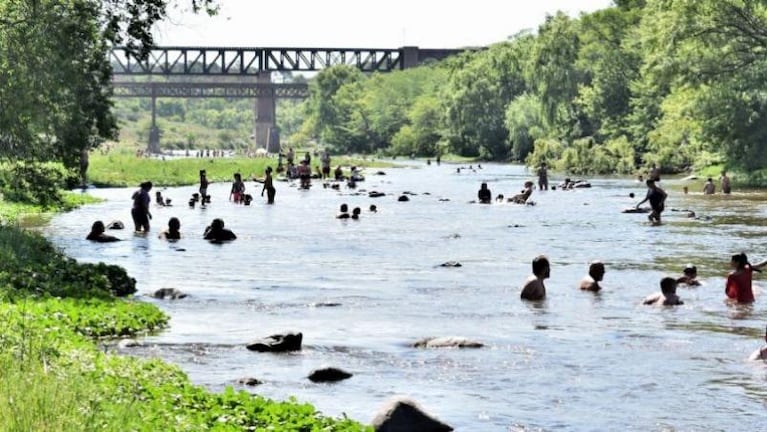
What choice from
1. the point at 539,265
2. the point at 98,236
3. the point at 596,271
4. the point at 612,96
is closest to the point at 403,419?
the point at 539,265

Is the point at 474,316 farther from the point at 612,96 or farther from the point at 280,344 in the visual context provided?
the point at 612,96

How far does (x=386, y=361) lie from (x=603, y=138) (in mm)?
101674

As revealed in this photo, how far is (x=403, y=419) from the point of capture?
15.5 m

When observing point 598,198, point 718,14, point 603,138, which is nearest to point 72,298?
point 598,198

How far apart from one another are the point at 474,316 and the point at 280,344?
570 centimetres

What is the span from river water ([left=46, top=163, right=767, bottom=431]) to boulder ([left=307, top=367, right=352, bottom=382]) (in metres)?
0.29

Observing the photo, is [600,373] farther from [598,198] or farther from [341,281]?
[598,198]

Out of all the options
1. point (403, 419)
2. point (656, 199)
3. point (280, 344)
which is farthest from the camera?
point (656, 199)

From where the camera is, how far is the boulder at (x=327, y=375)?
62.4ft

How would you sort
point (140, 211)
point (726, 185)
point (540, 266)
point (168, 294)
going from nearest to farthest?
point (168, 294) < point (540, 266) < point (140, 211) < point (726, 185)

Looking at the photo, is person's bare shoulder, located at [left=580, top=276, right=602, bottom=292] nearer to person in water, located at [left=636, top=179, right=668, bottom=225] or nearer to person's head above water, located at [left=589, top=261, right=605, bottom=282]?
person's head above water, located at [left=589, top=261, right=605, bottom=282]

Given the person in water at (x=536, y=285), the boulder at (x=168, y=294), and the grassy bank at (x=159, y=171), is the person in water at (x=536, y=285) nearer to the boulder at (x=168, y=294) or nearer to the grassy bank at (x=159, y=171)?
the boulder at (x=168, y=294)

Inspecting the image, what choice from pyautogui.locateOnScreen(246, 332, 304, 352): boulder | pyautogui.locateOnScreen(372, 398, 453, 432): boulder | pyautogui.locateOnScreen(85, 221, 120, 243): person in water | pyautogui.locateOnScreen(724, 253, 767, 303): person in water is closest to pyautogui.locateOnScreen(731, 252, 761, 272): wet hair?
pyautogui.locateOnScreen(724, 253, 767, 303): person in water

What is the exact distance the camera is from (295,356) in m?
21.1
